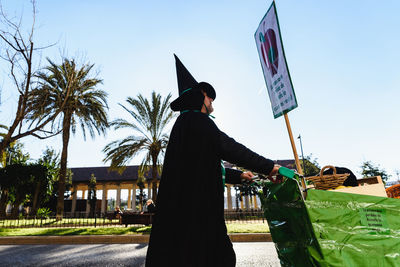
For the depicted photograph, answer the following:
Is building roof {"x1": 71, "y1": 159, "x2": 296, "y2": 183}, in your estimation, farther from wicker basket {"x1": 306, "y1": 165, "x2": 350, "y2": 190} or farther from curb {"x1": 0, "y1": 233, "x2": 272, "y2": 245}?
wicker basket {"x1": 306, "y1": 165, "x2": 350, "y2": 190}

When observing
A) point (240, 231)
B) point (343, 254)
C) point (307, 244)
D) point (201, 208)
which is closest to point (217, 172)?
point (201, 208)

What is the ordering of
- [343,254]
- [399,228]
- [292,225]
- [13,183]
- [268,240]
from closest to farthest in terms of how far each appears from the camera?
[343,254], [399,228], [292,225], [268,240], [13,183]

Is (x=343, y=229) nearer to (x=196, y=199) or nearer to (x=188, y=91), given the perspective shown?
(x=196, y=199)

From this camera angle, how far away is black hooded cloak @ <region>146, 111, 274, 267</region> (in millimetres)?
1626

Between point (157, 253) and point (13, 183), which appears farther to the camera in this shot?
point (13, 183)

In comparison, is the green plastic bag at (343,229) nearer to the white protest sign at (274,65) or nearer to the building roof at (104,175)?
the white protest sign at (274,65)

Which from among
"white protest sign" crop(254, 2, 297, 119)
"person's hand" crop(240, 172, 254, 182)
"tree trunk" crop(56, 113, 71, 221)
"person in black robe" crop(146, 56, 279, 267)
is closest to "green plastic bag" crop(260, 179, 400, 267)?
"person in black robe" crop(146, 56, 279, 267)

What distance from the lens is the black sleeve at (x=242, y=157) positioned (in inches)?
66.4

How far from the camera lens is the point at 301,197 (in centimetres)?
147

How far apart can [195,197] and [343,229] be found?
91cm

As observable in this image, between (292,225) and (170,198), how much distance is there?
0.83m

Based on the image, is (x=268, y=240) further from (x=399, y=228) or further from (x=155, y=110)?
(x=155, y=110)

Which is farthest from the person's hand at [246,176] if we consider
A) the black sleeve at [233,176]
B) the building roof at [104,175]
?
the building roof at [104,175]

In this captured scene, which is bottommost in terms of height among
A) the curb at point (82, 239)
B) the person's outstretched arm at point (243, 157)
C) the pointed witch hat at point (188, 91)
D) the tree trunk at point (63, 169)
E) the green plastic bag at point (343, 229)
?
the curb at point (82, 239)
